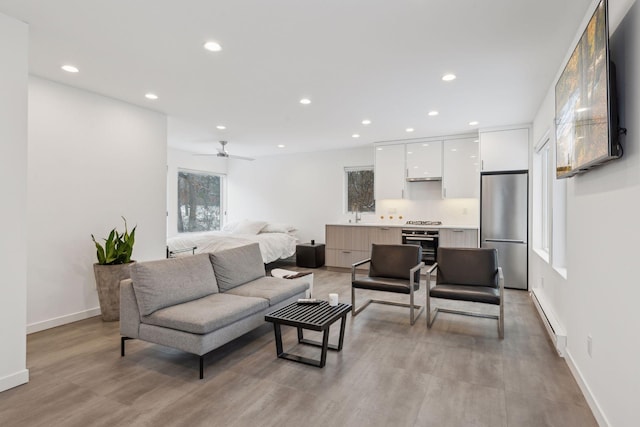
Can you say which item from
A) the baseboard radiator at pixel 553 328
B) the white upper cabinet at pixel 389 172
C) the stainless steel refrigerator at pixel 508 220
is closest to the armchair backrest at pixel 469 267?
the baseboard radiator at pixel 553 328

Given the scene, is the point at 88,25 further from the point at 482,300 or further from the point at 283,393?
the point at 482,300

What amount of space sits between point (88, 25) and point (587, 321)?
166 inches

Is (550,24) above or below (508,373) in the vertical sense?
above

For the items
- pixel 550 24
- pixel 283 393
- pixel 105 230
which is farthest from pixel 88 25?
pixel 550 24

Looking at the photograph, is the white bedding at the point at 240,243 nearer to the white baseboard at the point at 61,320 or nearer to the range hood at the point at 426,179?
the white baseboard at the point at 61,320

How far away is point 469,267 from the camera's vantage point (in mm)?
3902

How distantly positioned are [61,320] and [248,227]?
161 inches

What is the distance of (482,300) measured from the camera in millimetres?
3367

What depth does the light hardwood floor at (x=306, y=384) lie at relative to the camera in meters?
2.11

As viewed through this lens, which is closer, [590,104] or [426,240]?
[590,104]

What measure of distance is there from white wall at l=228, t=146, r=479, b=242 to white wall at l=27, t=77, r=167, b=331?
397 centimetres

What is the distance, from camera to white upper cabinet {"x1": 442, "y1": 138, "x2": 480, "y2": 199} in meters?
6.07

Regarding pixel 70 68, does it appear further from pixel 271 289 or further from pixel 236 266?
pixel 271 289

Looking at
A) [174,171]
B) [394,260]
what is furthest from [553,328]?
[174,171]
